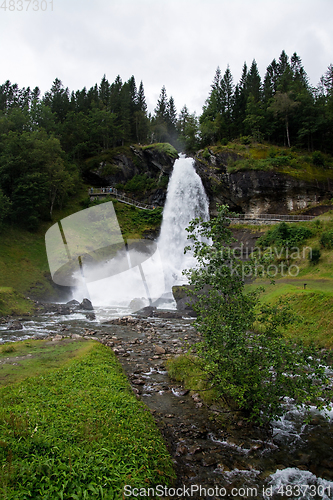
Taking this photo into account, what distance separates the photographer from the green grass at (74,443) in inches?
146

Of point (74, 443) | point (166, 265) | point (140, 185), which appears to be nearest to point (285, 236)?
point (166, 265)

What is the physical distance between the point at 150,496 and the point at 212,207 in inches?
1731

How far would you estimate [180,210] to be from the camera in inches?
1735

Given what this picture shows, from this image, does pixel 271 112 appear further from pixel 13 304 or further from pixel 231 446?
pixel 231 446

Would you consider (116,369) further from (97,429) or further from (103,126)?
(103,126)

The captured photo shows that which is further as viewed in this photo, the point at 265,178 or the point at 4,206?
the point at 265,178

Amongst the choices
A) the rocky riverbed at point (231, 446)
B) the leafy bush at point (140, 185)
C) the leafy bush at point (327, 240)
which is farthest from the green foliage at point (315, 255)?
the leafy bush at point (140, 185)

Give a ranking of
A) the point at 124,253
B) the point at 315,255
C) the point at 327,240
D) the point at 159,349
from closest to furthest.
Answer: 1. the point at 159,349
2. the point at 315,255
3. the point at 327,240
4. the point at 124,253

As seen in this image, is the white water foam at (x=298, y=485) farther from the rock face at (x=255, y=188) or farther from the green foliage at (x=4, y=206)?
the rock face at (x=255, y=188)

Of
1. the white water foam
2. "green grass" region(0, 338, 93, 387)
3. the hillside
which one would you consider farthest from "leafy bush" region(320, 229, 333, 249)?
the white water foam

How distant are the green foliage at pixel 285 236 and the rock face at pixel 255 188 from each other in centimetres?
938

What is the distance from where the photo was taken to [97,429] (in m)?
5.09

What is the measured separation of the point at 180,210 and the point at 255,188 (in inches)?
488

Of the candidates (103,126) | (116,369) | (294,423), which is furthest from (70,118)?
(294,423)
